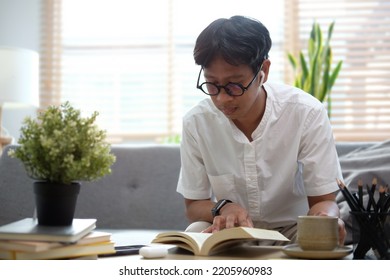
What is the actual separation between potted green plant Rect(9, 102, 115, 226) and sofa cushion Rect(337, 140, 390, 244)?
1.10 metres

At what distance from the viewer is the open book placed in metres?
1.14

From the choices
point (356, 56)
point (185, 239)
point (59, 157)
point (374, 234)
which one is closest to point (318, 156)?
point (374, 234)

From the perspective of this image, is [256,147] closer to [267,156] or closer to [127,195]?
[267,156]

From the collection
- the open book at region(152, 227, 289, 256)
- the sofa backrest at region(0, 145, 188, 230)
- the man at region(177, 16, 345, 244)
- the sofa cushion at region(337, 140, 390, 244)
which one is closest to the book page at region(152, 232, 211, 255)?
the open book at region(152, 227, 289, 256)

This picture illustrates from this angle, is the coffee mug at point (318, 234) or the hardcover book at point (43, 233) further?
the coffee mug at point (318, 234)

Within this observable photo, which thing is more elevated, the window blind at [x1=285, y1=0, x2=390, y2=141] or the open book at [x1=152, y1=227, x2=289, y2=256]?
the window blind at [x1=285, y1=0, x2=390, y2=141]

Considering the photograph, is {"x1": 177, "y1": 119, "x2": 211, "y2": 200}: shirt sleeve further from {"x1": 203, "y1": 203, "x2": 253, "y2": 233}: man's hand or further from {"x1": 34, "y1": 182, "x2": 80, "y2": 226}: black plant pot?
{"x1": 34, "y1": 182, "x2": 80, "y2": 226}: black plant pot

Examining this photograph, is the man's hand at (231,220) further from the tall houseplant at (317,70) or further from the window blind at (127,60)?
the window blind at (127,60)

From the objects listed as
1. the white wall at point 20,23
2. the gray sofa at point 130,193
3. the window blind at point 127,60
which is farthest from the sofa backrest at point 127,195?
the white wall at point 20,23

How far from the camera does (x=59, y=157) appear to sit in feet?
3.49

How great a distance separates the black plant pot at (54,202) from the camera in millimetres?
1063

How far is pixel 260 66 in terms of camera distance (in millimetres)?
1604

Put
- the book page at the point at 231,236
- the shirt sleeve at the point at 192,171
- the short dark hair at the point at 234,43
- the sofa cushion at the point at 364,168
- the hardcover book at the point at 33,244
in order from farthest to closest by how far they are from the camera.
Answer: the sofa cushion at the point at 364,168
the shirt sleeve at the point at 192,171
the short dark hair at the point at 234,43
the book page at the point at 231,236
the hardcover book at the point at 33,244
